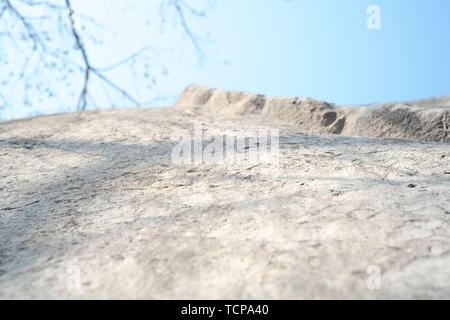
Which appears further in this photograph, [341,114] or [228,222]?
[341,114]

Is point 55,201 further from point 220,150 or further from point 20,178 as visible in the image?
point 220,150

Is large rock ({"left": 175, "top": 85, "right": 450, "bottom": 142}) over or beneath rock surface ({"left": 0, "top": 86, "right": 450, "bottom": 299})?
over

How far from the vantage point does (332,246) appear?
1132 millimetres

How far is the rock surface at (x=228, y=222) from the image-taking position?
1.02 m

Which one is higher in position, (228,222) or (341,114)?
(341,114)

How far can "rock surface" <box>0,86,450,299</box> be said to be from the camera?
1.02 meters

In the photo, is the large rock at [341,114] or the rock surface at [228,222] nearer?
the rock surface at [228,222]

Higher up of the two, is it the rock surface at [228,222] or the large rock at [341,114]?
the large rock at [341,114]

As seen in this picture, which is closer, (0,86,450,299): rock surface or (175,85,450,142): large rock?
(0,86,450,299): rock surface

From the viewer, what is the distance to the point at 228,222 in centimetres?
133

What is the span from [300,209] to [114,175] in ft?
3.11

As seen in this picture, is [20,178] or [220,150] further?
[220,150]
